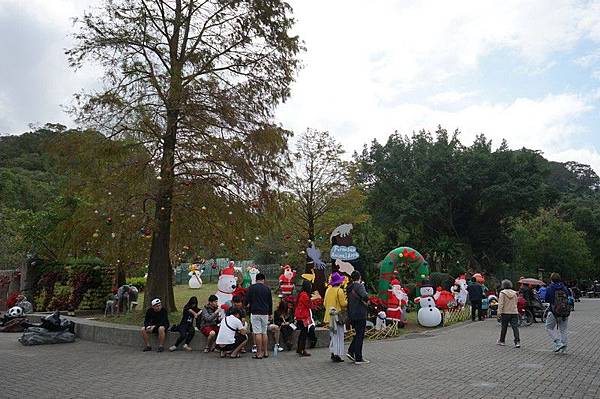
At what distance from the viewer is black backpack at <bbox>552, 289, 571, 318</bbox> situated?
11.2m

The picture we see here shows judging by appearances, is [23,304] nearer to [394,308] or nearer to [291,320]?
[291,320]

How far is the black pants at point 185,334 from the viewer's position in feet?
40.8

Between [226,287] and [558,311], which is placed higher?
[226,287]

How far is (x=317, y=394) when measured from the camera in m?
7.66

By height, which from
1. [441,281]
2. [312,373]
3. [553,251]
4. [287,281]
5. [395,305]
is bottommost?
[312,373]

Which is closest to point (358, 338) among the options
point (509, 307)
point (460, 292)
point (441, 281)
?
point (509, 307)

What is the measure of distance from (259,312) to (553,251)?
1409 inches

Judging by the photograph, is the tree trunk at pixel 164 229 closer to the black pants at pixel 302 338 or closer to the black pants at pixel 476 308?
the black pants at pixel 302 338

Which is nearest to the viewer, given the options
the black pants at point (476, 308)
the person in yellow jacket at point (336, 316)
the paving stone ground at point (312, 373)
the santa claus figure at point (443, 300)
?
the paving stone ground at point (312, 373)

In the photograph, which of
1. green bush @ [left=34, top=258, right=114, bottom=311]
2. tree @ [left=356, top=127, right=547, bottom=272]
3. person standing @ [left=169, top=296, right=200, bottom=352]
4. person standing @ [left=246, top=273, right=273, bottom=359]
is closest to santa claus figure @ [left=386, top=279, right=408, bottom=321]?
person standing @ [left=246, top=273, right=273, bottom=359]

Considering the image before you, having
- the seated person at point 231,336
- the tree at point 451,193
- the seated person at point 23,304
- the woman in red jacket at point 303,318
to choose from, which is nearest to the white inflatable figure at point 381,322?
the woman in red jacket at point 303,318

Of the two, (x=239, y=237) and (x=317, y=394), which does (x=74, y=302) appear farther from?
(x=317, y=394)

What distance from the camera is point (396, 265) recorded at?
20750mm

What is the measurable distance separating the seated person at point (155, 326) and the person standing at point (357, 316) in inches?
190
